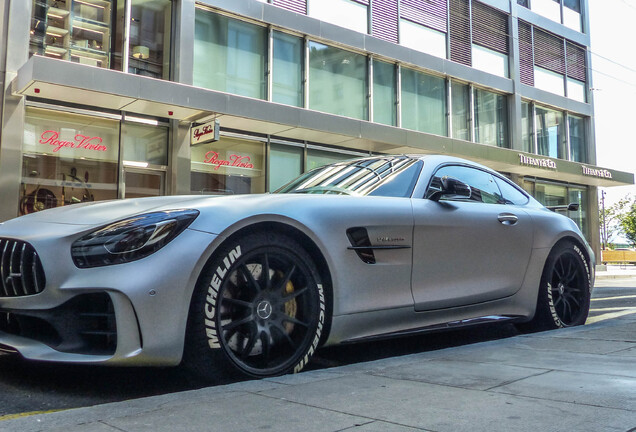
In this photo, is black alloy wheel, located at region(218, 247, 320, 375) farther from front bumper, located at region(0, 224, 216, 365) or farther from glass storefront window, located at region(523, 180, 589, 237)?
glass storefront window, located at region(523, 180, 589, 237)

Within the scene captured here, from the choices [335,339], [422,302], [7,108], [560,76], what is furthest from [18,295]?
[560,76]

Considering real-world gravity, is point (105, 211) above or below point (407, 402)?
above

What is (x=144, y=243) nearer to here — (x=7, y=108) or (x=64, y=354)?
(x=64, y=354)

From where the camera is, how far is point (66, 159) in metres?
11.8

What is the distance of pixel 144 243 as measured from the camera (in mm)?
2717

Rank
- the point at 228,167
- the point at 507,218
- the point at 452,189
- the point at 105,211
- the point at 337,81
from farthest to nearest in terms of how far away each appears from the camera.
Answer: the point at 337,81, the point at 228,167, the point at 507,218, the point at 452,189, the point at 105,211

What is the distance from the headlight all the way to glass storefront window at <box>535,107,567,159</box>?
2235 cm

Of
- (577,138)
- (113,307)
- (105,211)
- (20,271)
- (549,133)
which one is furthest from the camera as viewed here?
(577,138)

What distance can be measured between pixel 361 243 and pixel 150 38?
1146cm

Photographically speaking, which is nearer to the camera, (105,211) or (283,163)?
(105,211)

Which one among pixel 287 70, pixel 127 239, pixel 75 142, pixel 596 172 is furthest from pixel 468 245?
pixel 596 172

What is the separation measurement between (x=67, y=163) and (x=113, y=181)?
955 mm

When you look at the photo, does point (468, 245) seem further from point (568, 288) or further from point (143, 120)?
point (143, 120)

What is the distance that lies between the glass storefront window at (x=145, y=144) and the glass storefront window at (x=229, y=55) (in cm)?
153
